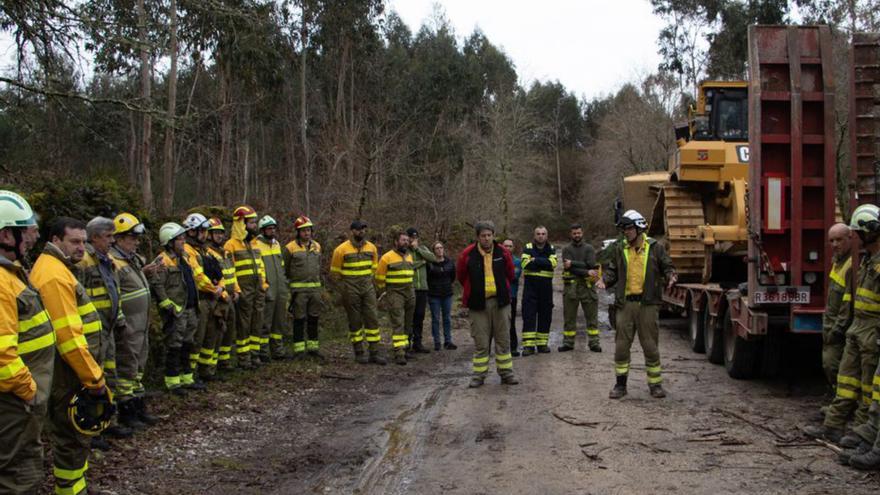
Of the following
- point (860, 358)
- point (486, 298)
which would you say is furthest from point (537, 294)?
point (860, 358)

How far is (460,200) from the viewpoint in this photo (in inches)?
1353

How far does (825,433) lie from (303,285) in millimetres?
7376

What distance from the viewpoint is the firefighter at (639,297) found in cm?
873

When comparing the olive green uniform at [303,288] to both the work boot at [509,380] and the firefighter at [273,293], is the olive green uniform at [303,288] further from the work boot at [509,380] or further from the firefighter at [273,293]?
the work boot at [509,380]

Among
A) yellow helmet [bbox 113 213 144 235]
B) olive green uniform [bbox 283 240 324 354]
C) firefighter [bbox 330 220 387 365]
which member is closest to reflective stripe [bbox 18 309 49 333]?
yellow helmet [bbox 113 213 144 235]

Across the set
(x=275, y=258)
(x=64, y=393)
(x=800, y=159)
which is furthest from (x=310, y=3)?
→ (x=64, y=393)

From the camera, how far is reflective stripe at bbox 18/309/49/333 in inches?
172

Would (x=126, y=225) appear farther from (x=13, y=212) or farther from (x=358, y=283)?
(x=358, y=283)

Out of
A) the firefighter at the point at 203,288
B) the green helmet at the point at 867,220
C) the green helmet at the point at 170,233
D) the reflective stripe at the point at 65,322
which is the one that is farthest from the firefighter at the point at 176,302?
the green helmet at the point at 867,220

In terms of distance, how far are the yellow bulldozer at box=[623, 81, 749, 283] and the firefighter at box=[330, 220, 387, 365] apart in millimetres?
4892

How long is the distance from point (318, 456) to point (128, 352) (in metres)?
2.11

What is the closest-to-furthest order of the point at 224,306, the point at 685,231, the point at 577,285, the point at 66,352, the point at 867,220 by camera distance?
the point at 66,352, the point at 867,220, the point at 224,306, the point at 685,231, the point at 577,285

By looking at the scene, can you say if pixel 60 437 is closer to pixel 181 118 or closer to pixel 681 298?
pixel 181 118

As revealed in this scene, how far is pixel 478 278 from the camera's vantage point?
9820 mm
